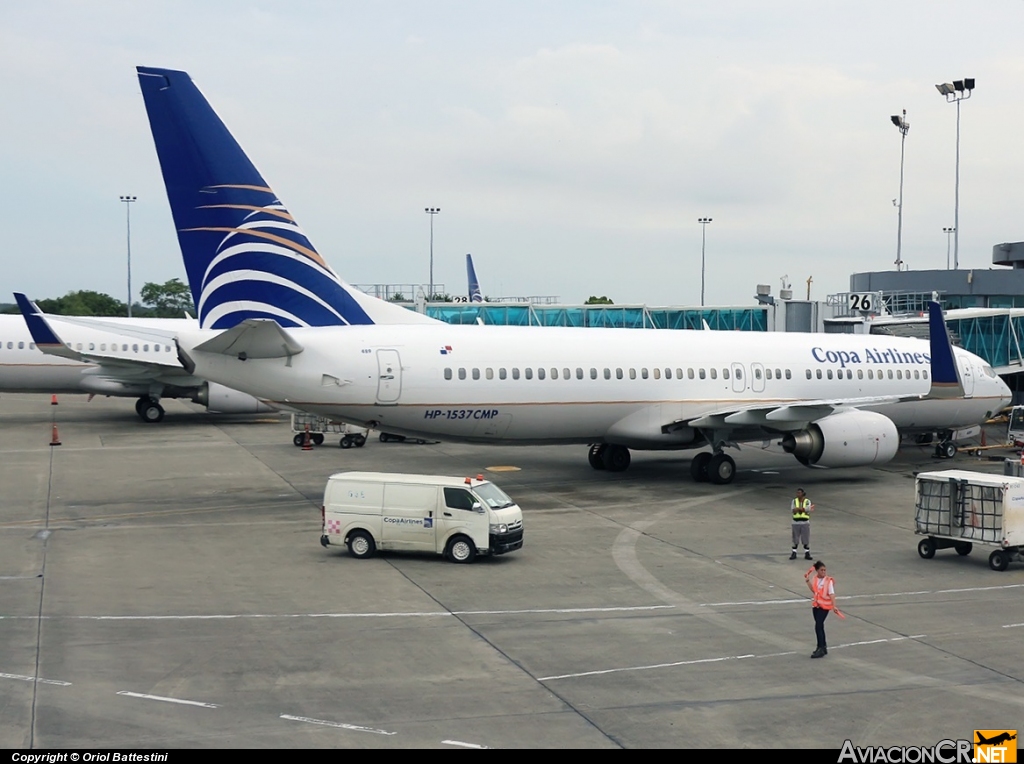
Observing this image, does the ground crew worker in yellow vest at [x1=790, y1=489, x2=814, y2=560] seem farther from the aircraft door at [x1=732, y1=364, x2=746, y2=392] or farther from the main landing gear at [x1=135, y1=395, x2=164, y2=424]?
the main landing gear at [x1=135, y1=395, x2=164, y2=424]

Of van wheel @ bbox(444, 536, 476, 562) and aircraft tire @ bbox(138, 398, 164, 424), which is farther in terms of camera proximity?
aircraft tire @ bbox(138, 398, 164, 424)

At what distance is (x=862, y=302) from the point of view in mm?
56500

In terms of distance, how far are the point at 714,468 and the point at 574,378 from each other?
5333 millimetres

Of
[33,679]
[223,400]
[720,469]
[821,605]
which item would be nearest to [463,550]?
[821,605]

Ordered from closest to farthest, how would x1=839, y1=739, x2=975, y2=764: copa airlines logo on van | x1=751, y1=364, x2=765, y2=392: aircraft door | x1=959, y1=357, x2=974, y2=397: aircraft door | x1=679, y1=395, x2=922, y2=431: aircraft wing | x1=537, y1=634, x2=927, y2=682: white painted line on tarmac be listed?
1. x1=839, y1=739, x2=975, y2=764: copa airlines logo on van
2. x1=537, y1=634, x2=927, y2=682: white painted line on tarmac
3. x1=679, y1=395, x2=922, y2=431: aircraft wing
4. x1=751, y1=364, x2=765, y2=392: aircraft door
5. x1=959, y1=357, x2=974, y2=397: aircraft door

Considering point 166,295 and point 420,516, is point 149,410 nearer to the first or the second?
point 420,516

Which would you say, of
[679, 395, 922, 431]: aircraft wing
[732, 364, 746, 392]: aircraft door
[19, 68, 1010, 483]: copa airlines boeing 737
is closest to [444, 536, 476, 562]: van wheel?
[19, 68, 1010, 483]: copa airlines boeing 737

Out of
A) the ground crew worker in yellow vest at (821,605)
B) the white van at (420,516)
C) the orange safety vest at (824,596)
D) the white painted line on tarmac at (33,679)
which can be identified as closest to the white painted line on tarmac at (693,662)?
the ground crew worker in yellow vest at (821,605)

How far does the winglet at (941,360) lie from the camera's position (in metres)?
29.6

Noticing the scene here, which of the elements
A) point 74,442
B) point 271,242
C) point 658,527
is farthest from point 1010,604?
point 74,442

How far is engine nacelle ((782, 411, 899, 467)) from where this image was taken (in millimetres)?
32125

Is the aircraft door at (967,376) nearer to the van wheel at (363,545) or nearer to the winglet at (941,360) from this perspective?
the winglet at (941,360)

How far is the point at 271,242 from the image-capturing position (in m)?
28.5

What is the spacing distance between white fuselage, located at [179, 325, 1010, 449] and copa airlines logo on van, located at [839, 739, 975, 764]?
60.8 ft
